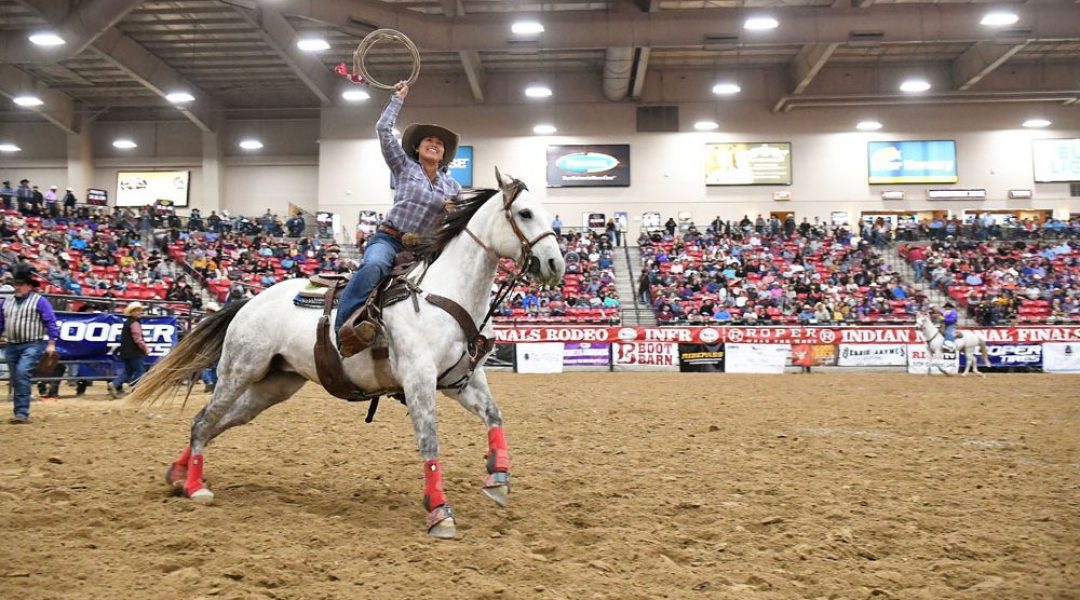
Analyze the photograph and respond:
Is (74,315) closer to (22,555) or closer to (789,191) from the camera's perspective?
(22,555)

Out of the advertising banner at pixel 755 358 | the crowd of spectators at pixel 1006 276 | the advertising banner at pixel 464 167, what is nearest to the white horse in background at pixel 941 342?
the advertising banner at pixel 755 358

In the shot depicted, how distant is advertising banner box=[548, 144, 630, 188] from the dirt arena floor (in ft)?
96.1

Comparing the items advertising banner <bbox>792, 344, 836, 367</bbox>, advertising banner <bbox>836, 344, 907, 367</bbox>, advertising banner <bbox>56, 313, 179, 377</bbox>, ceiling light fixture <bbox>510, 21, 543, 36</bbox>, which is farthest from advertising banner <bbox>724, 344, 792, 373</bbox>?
advertising banner <bbox>56, 313, 179, 377</bbox>

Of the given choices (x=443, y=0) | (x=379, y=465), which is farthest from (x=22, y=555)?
(x=443, y=0)

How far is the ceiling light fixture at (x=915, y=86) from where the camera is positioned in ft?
113

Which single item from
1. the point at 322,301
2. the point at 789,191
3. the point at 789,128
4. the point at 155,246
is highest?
the point at 789,128

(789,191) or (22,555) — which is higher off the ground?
(789,191)

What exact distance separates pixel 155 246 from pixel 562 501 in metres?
30.6

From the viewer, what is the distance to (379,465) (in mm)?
6668

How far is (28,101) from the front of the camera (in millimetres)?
34719

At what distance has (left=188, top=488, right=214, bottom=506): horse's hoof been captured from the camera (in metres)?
5.12

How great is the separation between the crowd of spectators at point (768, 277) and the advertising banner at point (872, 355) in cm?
159

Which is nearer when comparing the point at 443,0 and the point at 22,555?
the point at 22,555

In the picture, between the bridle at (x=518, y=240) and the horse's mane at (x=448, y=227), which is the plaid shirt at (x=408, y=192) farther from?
the bridle at (x=518, y=240)
